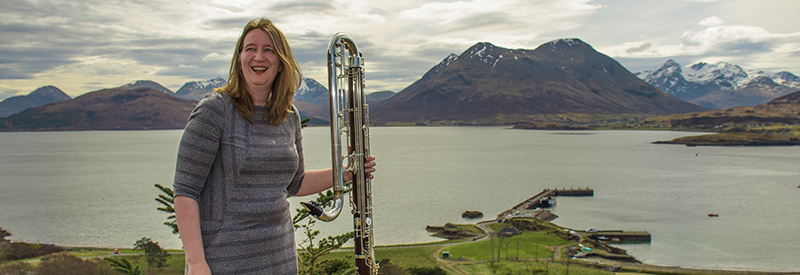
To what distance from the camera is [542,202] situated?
5891cm

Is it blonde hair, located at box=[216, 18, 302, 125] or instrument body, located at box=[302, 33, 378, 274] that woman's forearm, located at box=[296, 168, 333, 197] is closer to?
instrument body, located at box=[302, 33, 378, 274]

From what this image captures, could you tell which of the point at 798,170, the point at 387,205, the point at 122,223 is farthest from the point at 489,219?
the point at 798,170

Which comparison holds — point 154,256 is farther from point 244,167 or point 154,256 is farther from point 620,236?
point 620,236

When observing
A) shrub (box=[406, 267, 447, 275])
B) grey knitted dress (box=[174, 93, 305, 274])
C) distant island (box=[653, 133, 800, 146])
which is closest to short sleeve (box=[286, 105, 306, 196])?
grey knitted dress (box=[174, 93, 305, 274])

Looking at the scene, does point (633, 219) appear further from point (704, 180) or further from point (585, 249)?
point (704, 180)

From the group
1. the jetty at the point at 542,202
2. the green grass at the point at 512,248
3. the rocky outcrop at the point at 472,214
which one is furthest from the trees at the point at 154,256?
the jetty at the point at 542,202

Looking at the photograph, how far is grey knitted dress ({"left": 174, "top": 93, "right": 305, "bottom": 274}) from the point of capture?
83.5 inches

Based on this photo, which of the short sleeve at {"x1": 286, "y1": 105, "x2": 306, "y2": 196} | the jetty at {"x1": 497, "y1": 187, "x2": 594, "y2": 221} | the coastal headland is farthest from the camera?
the jetty at {"x1": 497, "y1": 187, "x2": 594, "y2": 221}

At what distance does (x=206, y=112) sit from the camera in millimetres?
2148

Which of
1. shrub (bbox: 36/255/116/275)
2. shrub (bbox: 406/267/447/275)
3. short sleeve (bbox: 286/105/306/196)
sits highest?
short sleeve (bbox: 286/105/306/196)

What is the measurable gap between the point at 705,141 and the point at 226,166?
166 meters

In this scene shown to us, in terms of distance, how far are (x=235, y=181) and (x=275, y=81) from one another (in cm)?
57

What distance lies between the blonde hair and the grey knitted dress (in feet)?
0.20

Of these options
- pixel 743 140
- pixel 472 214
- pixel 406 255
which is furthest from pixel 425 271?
pixel 743 140
